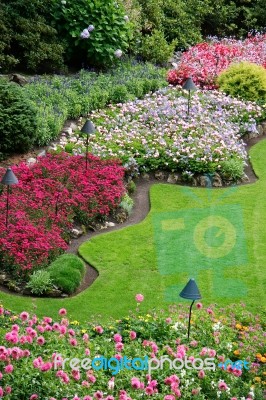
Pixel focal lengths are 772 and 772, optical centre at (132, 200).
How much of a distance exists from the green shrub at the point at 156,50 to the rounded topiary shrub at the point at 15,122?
21.6 feet

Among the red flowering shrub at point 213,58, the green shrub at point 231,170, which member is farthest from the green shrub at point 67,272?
the red flowering shrub at point 213,58

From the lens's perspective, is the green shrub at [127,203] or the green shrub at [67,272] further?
the green shrub at [127,203]

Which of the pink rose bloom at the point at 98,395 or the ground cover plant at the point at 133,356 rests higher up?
the ground cover plant at the point at 133,356

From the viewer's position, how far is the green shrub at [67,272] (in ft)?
34.0

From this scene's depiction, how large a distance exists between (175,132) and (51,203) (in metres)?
4.08

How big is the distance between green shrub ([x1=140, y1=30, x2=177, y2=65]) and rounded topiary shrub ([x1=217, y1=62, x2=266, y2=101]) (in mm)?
2306

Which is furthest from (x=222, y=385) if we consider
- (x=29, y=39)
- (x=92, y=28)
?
(x=92, y=28)

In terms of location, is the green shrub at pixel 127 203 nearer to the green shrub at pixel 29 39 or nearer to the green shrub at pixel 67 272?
the green shrub at pixel 67 272

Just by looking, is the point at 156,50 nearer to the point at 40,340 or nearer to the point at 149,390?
the point at 40,340

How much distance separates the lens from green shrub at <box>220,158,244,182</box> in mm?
14211

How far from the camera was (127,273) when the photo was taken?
431 inches

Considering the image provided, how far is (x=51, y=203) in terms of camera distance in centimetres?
1190

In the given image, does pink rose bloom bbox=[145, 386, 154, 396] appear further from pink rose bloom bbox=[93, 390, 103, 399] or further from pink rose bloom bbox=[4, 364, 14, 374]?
pink rose bloom bbox=[4, 364, 14, 374]

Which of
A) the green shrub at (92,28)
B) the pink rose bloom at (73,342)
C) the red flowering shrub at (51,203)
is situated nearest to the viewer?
the pink rose bloom at (73,342)
